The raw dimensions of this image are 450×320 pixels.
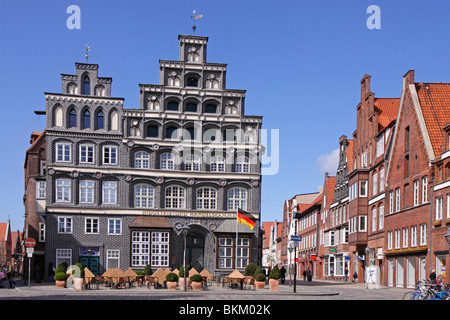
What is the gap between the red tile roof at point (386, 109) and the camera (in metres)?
60.0

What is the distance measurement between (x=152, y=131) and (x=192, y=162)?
479 cm

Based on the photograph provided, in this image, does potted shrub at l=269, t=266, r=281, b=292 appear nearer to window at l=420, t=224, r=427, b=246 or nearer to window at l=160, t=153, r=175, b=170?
window at l=420, t=224, r=427, b=246

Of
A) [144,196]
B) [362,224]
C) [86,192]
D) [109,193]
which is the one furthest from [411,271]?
[86,192]

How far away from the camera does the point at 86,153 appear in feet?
182

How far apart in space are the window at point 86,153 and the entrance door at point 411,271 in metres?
29.2

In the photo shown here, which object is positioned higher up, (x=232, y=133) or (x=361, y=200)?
(x=232, y=133)

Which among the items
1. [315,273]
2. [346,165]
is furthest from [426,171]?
[315,273]

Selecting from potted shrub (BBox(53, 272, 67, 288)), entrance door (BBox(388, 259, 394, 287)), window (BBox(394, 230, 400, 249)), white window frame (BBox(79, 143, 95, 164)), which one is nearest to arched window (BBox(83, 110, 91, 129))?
white window frame (BBox(79, 143, 95, 164))

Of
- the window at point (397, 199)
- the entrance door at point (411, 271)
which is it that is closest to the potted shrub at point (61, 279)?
the entrance door at point (411, 271)

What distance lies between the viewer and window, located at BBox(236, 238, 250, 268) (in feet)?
181

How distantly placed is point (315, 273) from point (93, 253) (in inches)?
1715

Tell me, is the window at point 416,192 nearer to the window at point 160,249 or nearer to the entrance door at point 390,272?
the entrance door at point 390,272

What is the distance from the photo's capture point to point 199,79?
190 feet

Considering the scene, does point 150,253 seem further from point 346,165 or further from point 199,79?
point 346,165
